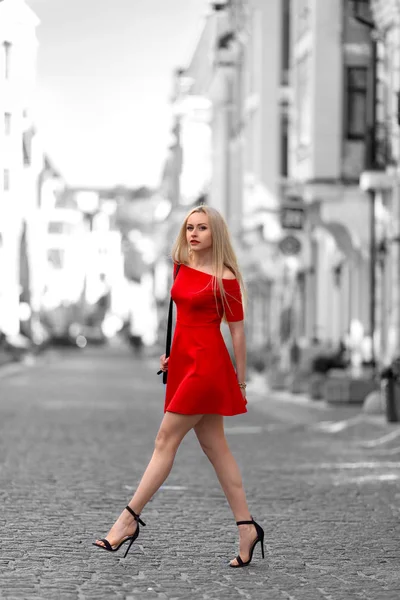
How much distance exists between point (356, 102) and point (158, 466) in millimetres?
31873

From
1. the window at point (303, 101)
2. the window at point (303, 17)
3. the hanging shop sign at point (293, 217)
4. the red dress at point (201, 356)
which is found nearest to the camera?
the red dress at point (201, 356)

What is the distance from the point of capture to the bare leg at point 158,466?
27.3 feet

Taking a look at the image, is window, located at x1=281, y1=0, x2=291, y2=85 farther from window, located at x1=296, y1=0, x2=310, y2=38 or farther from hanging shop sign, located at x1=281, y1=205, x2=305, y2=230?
hanging shop sign, located at x1=281, y1=205, x2=305, y2=230

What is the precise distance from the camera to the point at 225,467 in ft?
27.9

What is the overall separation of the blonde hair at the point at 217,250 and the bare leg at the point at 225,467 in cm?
A: 65

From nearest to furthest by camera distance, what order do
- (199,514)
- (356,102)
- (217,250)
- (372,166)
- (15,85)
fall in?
(217,250) → (199,514) → (15,85) → (372,166) → (356,102)

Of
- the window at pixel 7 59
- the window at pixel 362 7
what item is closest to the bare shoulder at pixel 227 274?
the window at pixel 7 59

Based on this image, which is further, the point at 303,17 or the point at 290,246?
the point at 303,17

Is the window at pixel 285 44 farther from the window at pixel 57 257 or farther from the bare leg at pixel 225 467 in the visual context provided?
the window at pixel 57 257

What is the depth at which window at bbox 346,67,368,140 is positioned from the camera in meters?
39.2

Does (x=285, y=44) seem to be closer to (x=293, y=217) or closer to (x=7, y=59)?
(x=293, y=217)

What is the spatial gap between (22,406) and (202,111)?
213 ft

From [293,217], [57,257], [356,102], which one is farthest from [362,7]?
[57,257]

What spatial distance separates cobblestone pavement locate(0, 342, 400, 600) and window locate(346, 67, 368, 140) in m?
18.2
